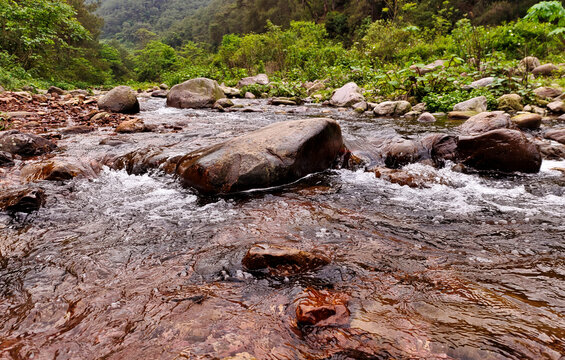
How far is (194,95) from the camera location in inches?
431

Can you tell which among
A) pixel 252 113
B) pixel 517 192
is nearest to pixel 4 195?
pixel 517 192

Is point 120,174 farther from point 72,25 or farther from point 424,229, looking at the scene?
point 72,25

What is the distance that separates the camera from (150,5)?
321 ft

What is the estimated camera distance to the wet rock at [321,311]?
1566 mm

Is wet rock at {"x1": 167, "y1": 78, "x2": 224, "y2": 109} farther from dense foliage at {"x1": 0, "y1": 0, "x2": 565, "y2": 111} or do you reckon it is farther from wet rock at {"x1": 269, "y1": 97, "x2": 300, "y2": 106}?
dense foliage at {"x1": 0, "y1": 0, "x2": 565, "y2": 111}

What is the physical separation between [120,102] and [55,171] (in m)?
6.00

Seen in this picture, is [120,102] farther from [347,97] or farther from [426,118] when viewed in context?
[426,118]

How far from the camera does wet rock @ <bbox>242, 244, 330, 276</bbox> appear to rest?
2.05 meters

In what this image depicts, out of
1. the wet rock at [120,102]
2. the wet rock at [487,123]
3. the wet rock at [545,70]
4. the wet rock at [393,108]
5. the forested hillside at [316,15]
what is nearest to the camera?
the wet rock at [487,123]

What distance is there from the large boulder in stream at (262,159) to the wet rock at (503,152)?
6.73ft

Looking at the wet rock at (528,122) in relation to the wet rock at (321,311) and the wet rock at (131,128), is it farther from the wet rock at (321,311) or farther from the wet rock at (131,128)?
the wet rock at (131,128)

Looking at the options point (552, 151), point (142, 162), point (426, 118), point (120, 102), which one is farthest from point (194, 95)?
point (552, 151)

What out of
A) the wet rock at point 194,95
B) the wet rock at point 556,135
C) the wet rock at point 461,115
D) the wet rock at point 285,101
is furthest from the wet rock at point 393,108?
the wet rock at point 194,95

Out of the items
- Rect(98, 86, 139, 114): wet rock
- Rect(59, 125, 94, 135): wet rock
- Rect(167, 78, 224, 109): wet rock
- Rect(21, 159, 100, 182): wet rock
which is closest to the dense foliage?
Rect(167, 78, 224, 109): wet rock
